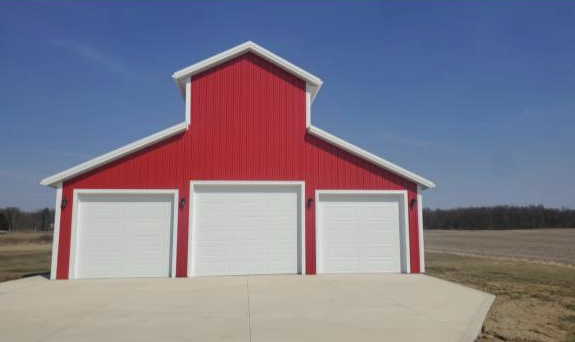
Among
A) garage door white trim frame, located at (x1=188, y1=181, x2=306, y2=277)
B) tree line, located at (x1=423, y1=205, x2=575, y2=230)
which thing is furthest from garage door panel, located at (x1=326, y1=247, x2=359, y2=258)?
tree line, located at (x1=423, y1=205, x2=575, y2=230)

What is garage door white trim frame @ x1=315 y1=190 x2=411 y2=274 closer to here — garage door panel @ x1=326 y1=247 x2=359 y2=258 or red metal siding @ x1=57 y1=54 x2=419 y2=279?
red metal siding @ x1=57 y1=54 x2=419 y2=279

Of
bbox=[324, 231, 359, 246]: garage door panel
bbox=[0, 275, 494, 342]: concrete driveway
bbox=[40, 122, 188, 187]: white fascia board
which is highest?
bbox=[40, 122, 188, 187]: white fascia board

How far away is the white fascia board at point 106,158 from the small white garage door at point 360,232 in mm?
5224

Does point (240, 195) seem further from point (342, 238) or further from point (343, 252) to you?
point (343, 252)

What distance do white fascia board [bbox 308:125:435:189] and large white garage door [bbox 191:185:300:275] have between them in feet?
6.82

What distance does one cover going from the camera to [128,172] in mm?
11148

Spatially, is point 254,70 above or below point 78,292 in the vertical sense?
above

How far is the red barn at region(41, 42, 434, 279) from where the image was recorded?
432 inches

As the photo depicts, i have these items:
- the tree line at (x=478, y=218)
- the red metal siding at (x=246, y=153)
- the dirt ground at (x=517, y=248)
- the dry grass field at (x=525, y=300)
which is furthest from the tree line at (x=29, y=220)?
the dry grass field at (x=525, y=300)

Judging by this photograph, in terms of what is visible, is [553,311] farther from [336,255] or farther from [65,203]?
[65,203]

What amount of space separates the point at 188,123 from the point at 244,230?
12.1 feet

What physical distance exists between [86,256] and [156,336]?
698 centimetres

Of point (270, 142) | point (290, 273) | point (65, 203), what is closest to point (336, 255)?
point (290, 273)

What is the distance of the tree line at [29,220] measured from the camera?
251 feet
